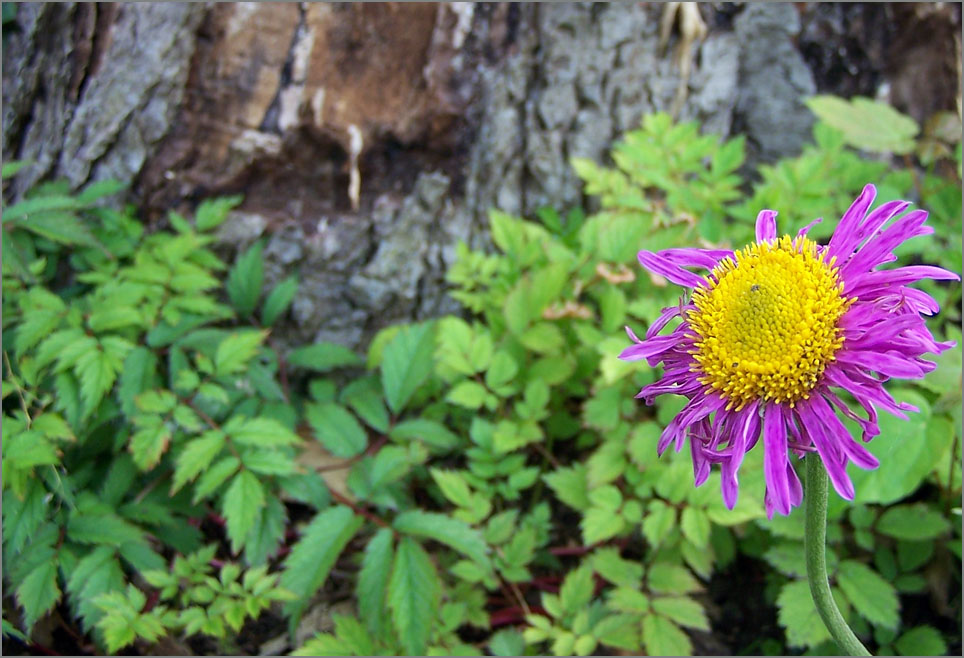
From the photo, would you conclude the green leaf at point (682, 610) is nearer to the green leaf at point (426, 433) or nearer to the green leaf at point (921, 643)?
the green leaf at point (921, 643)

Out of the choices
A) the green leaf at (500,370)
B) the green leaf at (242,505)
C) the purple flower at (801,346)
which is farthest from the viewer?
the green leaf at (500,370)

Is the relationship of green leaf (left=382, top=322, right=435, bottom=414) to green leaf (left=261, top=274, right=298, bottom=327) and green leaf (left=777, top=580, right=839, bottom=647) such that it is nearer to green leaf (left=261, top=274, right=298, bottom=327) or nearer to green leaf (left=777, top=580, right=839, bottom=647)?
green leaf (left=261, top=274, right=298, bottom=327)

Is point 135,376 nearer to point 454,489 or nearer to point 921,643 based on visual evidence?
point 454,489

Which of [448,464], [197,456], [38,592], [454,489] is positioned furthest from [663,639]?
[38,592]

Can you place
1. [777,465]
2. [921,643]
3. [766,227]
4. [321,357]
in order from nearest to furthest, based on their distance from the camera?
[777,465] → [766,227] → [921,643] → [321,357]

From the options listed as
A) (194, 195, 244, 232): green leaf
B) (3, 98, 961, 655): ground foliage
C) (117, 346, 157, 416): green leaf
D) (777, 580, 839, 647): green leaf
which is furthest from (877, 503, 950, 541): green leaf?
(194, 195, 244, 232): green leaf

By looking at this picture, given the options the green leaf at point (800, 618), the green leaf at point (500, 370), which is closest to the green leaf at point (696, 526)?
the green leaf at point (800, 618)
